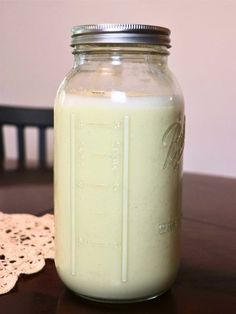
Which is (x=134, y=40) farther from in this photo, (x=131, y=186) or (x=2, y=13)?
(x=2, y=13)

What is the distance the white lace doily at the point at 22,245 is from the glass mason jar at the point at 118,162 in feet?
0.29

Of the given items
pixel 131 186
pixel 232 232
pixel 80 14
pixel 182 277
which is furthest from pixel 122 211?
pixel 80 14

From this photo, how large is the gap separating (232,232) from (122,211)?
12.3 inches

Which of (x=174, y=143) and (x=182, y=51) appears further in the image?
(x=182, y=51)

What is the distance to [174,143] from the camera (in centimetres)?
50

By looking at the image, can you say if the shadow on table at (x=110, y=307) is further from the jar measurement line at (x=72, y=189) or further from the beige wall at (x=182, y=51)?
the beige wall at (x=182, y=51)

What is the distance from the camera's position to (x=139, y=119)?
471 millimetres

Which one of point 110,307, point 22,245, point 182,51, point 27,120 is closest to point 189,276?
point 110,307

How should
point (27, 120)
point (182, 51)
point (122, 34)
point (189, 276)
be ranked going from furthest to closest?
point (182, 51)
point (27, 120)
point (189, 276)
point (122, 34)

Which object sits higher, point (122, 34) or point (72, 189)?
point (122, 34)

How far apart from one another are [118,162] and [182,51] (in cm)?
137

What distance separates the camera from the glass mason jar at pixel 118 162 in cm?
47

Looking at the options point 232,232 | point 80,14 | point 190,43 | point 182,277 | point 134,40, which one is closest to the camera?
point 134,40

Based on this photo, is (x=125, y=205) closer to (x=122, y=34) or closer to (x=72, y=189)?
(x=72, y=189)
